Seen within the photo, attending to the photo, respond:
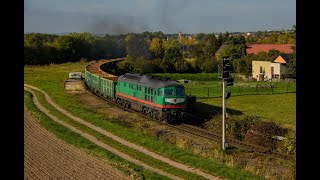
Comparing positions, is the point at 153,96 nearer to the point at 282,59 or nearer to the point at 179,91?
the point at 179,91

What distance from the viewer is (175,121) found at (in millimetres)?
28031

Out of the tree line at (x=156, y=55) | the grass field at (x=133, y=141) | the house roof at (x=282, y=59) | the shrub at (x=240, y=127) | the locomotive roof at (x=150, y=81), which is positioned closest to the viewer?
the grass field at (x=133, y=141)

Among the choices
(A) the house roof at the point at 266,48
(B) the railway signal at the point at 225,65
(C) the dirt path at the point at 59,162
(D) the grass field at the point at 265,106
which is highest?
(A) the house roof at the point at 266,48

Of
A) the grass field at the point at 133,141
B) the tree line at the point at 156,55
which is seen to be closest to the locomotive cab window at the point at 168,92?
the grass field at the point at 133,141

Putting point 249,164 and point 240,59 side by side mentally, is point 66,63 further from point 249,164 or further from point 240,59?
point 249,164

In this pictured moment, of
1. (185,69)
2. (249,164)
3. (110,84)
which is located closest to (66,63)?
(185,69)

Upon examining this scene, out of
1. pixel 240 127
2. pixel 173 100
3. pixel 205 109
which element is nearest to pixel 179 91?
pixel 173 100

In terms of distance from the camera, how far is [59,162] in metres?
19.0

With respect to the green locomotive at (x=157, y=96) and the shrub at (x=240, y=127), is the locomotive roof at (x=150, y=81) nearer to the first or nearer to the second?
the green locomotive at (x=157, y=96)

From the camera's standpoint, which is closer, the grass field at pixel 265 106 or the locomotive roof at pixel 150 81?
the locomotive roof at pixel 150 81

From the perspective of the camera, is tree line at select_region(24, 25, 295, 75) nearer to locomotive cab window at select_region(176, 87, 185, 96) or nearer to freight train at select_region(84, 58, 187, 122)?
freight train at select_region(84, 58, 187, 122)

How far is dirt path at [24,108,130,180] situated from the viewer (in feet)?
54.9

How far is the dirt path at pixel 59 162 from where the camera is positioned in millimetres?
16719
